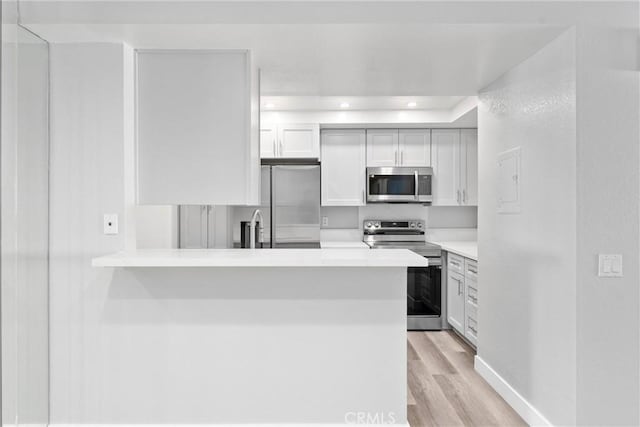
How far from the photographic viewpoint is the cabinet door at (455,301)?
3787 millimetres

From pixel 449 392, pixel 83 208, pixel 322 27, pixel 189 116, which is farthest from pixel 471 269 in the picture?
pixel 83 208

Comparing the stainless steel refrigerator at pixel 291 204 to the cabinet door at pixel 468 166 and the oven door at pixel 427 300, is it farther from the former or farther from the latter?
the cabinet door at pixel 468 166

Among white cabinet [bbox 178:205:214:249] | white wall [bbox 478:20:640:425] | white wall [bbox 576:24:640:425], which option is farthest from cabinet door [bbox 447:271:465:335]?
white cabinet [bbox 178:205:214:249]

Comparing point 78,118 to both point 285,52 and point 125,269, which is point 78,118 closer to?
point 125,269

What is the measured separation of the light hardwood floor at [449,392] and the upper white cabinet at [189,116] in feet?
6.02

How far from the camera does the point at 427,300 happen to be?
4.19m

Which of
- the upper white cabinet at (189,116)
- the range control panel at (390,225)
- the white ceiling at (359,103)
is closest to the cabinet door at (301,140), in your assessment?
the white ceiling at (359,103)

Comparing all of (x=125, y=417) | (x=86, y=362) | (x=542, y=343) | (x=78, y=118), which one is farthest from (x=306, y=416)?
(x=78, y=118)

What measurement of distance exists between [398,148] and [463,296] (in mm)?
1692

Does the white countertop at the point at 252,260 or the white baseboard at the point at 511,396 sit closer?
the white countertop at the point at 252,260

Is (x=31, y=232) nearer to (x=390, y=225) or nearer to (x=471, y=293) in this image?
(x=471, y=293)

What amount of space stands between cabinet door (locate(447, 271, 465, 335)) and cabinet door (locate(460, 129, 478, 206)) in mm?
958

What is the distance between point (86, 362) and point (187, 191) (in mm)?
1039

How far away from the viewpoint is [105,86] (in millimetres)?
2199
